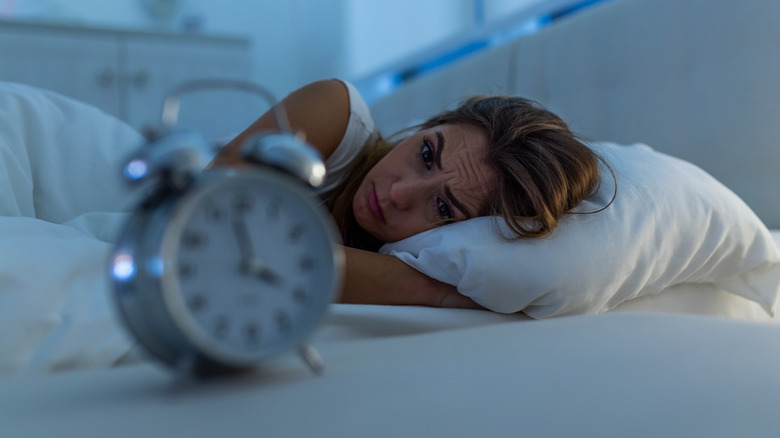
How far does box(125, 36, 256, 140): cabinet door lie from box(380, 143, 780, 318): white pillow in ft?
9.51

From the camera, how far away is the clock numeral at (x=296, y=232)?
0.47m

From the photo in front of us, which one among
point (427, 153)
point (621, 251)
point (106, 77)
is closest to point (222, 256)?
point (621, 251)

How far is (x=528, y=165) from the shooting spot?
1088 mm

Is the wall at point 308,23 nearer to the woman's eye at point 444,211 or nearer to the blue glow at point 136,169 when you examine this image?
the woman's eye at point 444,211

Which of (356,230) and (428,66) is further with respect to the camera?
(428,66)

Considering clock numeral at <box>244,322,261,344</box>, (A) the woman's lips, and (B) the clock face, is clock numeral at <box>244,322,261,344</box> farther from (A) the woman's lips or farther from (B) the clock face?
(A) the woman's lips

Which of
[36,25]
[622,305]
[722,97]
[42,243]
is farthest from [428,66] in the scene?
[42,243]

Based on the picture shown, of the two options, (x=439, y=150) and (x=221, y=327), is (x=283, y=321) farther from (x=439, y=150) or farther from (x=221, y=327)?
(x=439, y=150)

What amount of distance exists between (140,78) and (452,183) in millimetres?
3084

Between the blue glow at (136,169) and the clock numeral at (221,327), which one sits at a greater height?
the blue glow at (136,169)

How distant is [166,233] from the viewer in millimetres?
407

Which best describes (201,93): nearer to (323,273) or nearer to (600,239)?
(600,239)

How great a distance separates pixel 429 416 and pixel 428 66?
3.39 metres

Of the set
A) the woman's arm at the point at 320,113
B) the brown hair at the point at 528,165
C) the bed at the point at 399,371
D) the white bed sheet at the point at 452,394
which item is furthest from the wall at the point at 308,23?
the white bed sheet at the point at 452,394
